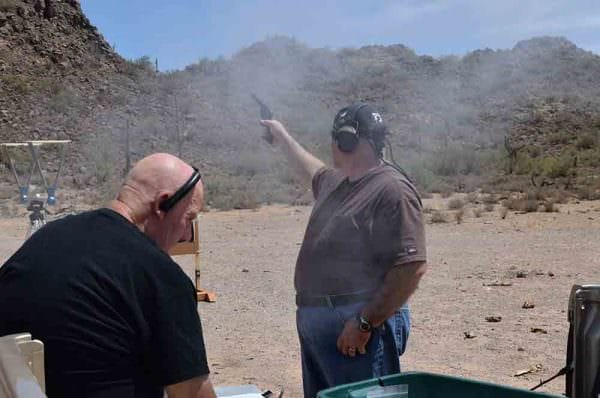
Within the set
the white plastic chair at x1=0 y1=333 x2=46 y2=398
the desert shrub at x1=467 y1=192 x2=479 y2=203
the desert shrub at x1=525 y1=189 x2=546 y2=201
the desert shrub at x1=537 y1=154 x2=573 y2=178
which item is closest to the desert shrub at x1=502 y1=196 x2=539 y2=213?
the desert shrub at x1=525 y1=189 x2=546 y2=201

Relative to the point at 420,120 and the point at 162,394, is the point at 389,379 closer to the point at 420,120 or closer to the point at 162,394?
the point at 162,394

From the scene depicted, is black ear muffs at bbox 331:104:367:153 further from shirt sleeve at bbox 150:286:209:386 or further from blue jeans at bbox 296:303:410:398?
shirt sleeve at bbox 150:286:209:386

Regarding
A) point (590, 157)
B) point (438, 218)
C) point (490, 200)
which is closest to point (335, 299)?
point (438, 218)

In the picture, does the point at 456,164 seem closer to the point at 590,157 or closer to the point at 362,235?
the point at 590,157

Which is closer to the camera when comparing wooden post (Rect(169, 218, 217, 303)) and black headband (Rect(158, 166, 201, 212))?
black headband (Rect(158, 166, 201, 212))

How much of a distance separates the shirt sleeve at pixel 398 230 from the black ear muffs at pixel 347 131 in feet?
0.78

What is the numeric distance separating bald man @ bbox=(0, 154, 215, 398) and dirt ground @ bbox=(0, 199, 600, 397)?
274 cm

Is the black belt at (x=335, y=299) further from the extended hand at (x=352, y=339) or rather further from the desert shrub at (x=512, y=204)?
the desert shrub at (x=512, y=204)

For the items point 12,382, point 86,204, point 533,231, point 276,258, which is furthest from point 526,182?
point 12,382

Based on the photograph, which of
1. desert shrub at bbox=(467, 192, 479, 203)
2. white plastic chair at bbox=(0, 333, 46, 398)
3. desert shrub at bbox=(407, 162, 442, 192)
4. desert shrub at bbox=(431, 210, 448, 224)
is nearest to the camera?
white plastic chair at bbox=(0, 333, 46, 398)

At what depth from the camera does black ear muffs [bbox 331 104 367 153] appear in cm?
246

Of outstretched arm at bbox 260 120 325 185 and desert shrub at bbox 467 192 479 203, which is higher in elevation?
outstretched arm at bbox 260 120 325 185

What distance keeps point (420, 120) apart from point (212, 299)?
1121 inches

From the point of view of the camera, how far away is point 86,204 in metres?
17.2
